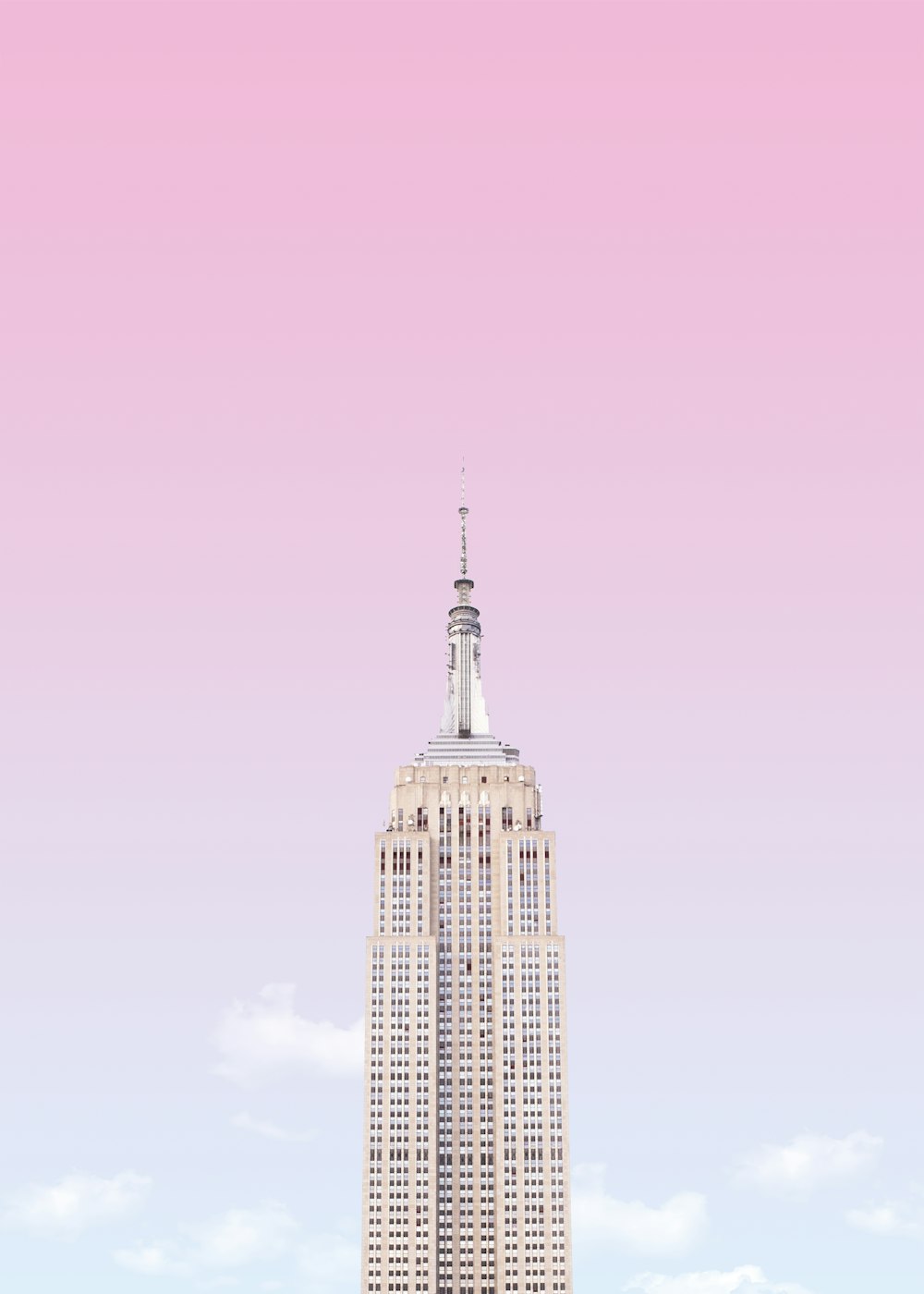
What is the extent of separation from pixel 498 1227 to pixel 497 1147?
31.9 feet

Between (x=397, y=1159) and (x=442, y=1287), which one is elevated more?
(x=397, y=1159)

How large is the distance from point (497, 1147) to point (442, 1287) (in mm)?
18045

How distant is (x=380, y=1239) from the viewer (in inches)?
7633

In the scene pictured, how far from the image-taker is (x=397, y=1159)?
199 meters

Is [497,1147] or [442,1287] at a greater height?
[497,1147]
